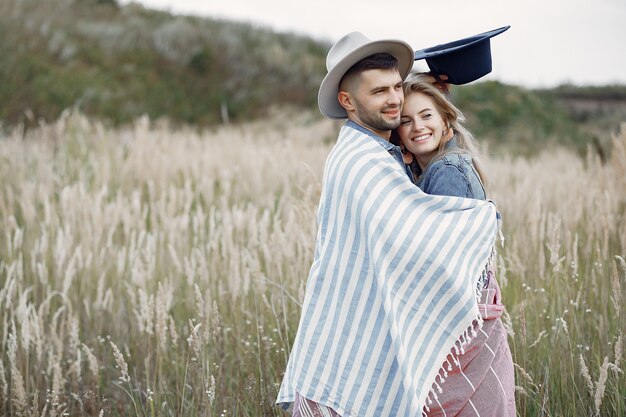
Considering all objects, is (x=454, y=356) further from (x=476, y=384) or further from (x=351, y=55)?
(x=351, y=55)

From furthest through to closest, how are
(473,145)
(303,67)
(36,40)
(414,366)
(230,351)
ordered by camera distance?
(303,67), (36,40), (230,351), (473,145), (414,366)

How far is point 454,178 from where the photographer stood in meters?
1.91

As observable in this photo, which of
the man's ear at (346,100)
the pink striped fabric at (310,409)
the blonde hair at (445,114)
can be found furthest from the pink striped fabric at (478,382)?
the man's ear at (346,100)

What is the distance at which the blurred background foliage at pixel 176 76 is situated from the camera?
15.0 meters

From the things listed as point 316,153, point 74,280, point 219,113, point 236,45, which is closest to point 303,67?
point 236,45

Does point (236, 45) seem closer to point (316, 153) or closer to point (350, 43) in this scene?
point (316, 153)

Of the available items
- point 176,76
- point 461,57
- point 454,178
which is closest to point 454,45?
point 461,57

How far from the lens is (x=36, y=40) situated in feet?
54.6

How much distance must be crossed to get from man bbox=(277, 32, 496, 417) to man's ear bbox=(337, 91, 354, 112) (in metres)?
0.06

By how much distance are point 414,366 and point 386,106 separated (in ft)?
2.61

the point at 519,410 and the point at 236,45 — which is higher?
the point at 236,45

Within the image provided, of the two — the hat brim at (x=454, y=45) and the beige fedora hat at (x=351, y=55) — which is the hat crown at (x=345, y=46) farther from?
the hat brim at (x=454, y=45)

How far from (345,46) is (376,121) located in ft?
0.87

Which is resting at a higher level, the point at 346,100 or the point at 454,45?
the point at 454,45
